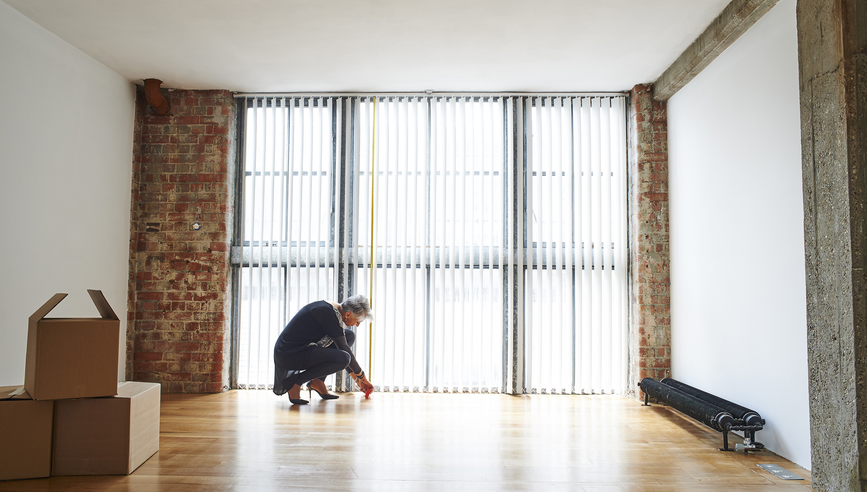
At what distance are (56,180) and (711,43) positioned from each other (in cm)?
551

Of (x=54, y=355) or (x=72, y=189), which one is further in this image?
(x=72, y=189)

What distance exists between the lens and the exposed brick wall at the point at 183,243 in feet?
16.7

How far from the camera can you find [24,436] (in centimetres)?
277

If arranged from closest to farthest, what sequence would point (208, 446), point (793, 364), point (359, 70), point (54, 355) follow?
point (54, 355) < point (793, 364) < point (208, 446) < point (359, 70)

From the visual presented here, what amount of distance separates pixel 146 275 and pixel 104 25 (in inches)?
96.7

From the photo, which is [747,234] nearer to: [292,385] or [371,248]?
[371,248]

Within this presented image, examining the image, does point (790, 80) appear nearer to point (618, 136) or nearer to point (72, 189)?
point (618, 136)

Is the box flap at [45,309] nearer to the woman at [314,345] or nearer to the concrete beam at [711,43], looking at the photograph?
the woman at [314,345]

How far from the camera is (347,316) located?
475 centimetres

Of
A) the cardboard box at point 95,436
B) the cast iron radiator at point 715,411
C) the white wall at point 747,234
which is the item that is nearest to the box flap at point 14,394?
the cardboard box at point 95,436

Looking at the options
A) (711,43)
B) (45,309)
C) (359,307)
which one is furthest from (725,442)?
(45,309)

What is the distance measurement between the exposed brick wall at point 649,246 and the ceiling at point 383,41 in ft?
1.50

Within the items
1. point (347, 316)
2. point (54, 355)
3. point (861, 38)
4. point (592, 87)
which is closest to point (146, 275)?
point (347, 316)

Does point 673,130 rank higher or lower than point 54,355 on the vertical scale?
higher
